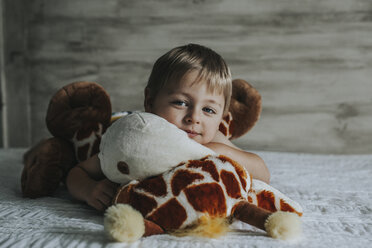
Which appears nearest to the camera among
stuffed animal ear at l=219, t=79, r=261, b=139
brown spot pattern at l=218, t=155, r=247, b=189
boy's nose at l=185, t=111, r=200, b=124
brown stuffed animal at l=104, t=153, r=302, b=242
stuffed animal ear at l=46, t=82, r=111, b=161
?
brown stuffed animal at l=104, t=153, r=302, b=242

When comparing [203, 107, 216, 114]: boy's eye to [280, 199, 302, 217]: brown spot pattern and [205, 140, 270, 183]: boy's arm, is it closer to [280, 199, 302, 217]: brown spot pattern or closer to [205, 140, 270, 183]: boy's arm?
[205, 140, 270, 183]: boy's arm

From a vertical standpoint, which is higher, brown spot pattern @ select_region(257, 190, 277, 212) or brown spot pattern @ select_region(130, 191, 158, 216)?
brown spot pattern @ select_region(130, 191, 158, 216)

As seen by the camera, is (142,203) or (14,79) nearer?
(142,203)

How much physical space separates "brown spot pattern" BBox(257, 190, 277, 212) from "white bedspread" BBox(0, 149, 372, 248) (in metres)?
0.07

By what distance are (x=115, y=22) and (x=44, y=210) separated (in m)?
1.24

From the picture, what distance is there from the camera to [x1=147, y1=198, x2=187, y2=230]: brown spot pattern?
1.85 ft

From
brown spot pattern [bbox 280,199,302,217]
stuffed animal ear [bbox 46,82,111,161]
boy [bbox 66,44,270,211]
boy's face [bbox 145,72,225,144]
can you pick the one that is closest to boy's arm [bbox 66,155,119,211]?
boy [bbox 66,44,270,211]

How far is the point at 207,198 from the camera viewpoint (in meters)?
0.58

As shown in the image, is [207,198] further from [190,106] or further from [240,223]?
[190,106]

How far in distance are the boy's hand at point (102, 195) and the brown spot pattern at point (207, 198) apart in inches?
7.4

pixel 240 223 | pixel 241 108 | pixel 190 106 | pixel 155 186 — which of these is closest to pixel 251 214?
pixel 240 223

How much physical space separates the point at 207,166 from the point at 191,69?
0.28 meters

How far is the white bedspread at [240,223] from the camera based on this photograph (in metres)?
0.53

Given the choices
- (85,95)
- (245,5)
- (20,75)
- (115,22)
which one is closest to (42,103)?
(20,75)
